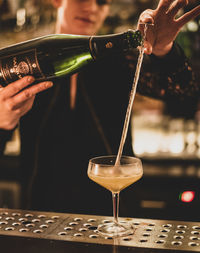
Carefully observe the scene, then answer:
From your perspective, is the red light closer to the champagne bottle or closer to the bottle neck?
the champagne bottle

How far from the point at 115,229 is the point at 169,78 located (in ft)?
2.87

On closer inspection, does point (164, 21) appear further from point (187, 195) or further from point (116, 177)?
point (187, 195)

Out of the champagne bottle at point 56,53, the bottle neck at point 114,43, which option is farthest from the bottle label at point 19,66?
the bottle neck at point 114,43

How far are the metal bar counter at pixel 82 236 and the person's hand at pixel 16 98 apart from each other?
377mm

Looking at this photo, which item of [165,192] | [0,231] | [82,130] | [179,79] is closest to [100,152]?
[82,130]

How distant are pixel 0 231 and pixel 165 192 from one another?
101 inches

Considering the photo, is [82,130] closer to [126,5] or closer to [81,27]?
[81,27]

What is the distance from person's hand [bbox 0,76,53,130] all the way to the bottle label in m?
0.04

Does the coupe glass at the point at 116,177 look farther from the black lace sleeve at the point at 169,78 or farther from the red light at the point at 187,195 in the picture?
the red light at the point at 187,195

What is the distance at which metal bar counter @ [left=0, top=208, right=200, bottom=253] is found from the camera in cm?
110

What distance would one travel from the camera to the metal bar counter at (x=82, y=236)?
3.60 ft

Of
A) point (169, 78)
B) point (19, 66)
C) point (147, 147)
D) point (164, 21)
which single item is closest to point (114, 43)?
point (164, 21)

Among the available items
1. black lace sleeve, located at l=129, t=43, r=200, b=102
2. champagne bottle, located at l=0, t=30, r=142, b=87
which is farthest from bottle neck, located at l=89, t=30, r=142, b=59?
black lace sleeve, located at l=129, t=43, r=200, b=102

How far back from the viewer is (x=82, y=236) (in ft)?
3.88
